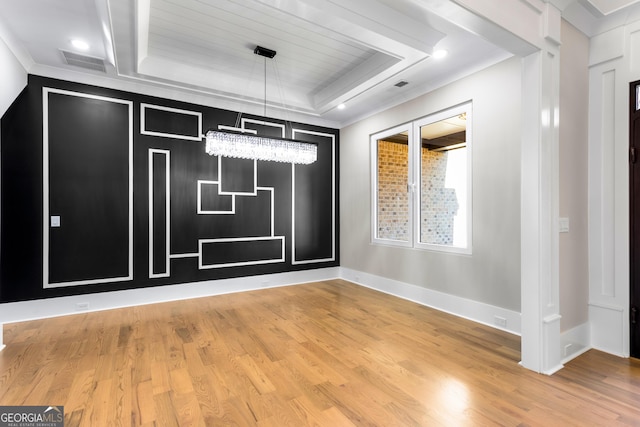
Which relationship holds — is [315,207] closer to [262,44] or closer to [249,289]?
[249,289]

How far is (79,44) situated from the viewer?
302 centimetres

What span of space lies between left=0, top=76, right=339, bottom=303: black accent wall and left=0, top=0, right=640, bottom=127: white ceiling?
16.5 inches

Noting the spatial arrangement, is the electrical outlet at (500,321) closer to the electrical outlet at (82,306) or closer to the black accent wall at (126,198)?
the black accent wall at (126,198)

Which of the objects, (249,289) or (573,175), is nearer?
(573,175)

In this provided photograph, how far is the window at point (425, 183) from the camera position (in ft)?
12.1

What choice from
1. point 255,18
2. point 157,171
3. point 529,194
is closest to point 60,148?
point 157,171

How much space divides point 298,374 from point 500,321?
2224mm

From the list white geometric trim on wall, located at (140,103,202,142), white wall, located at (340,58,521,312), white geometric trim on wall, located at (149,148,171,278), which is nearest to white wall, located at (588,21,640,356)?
white wall, located at (340,58,521,312)

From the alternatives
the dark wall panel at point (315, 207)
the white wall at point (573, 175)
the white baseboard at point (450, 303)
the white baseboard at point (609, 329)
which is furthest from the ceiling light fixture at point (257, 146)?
the white baseboard at point (609, 329)

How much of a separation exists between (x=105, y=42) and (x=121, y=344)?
2.90 m

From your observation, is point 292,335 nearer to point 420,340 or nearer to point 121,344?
point 420,340

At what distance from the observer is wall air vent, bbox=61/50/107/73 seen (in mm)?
3201

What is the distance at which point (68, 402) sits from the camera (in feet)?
6.41

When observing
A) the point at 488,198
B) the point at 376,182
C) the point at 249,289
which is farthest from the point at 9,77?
the point at 488,198
